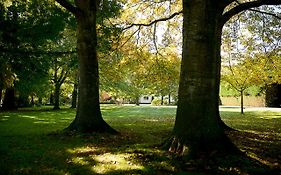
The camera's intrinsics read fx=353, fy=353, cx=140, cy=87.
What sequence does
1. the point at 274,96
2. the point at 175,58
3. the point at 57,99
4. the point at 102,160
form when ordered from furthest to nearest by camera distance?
the point at 274,96 < the point at 57,99 < the point at 175,58 < the point at 102,160

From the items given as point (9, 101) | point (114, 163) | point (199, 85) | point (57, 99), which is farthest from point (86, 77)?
point (57, 99)

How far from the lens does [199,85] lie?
8734 millimetres

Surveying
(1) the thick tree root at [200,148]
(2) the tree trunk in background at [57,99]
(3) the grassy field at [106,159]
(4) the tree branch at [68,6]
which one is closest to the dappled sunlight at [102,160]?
(3) the grassy field at [106,159]

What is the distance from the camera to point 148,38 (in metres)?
20.6

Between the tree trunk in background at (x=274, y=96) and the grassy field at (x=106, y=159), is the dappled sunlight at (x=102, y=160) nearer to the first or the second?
the grassy field at (x=106, y=159)

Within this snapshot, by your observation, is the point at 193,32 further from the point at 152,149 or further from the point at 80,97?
the point at 80,97

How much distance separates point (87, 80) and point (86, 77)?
0.12 m

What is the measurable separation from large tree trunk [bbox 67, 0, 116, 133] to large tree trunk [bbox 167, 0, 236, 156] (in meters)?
5.03

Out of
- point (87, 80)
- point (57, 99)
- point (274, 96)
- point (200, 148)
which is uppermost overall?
point (274, 96)

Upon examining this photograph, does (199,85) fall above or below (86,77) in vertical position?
below

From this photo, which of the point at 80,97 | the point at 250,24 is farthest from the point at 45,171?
the point at 250,24

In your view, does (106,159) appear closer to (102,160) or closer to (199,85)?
(102,160)

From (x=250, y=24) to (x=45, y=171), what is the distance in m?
15.1

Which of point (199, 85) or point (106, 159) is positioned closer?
point (106, 159)
